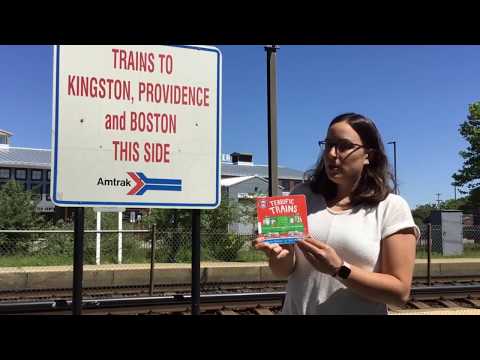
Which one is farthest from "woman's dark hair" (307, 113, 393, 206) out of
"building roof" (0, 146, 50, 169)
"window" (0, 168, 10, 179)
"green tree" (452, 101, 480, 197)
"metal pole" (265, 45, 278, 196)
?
"window" (0, 168, 10, 179)

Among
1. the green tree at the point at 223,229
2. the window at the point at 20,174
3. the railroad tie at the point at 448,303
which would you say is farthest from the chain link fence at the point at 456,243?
the window at the point at 20,174

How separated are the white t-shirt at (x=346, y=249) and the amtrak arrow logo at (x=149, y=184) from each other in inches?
50.3

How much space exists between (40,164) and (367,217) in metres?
50.3

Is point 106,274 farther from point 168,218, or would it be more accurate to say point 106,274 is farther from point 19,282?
point 168,218

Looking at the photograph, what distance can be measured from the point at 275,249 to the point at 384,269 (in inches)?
16.0

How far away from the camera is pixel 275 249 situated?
178 centimetres

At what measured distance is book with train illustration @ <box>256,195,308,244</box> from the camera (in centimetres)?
176

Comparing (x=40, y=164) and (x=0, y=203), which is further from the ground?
(x=40, y=164)

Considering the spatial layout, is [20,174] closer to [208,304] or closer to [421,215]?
[421,215]

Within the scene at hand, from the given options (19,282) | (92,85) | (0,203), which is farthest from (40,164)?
(92,85)

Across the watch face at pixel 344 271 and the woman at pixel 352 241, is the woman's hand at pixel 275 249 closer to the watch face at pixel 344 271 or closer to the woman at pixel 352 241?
the woman at pixel 352 241
